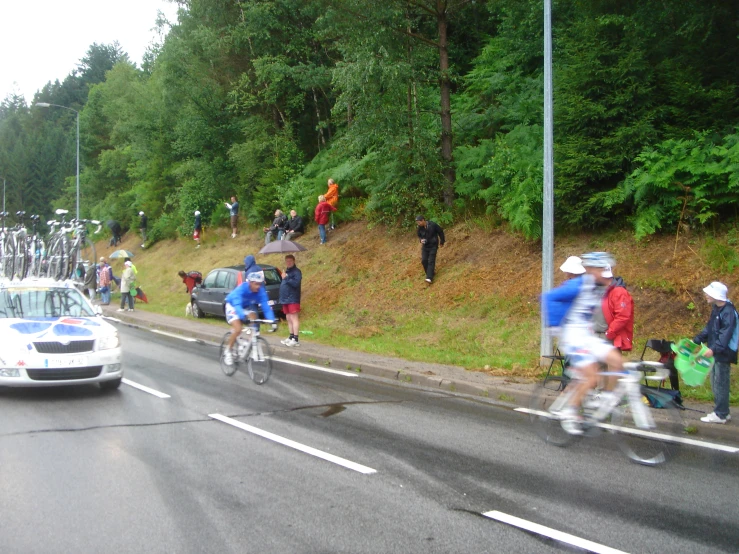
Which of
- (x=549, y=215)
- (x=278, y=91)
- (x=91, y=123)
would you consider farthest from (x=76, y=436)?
(x=91, y=123)

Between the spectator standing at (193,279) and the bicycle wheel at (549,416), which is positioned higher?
the spectator standing at (193,279)

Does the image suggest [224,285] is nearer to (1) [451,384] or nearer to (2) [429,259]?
(2) [429,259]

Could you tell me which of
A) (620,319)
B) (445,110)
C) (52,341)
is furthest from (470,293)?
(52,341)

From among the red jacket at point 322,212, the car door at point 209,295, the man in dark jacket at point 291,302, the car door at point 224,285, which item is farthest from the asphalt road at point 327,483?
the red jacket at point 322,212

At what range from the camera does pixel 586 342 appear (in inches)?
281

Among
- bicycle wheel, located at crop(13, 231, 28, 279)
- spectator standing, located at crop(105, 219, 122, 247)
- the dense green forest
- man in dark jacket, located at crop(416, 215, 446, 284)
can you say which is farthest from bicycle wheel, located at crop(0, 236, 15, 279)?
spectator standing, located at crop(105, 219, 122, 247)

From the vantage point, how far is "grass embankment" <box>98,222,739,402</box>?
1332 cm

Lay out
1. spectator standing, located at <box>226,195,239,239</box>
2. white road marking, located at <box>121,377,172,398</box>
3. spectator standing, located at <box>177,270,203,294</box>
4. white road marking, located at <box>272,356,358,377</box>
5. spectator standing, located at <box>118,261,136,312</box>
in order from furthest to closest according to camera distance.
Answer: spectator standing, located at <box>226,195,239,239</box> < spectator standing, located at <box>118,261,136,312</box> < spectator standing, located at <box>177,270,203,294</box> < white road marking, located at <box>272,356,358,377</box> < white road marking, located at <box>121,377,172,398</box>

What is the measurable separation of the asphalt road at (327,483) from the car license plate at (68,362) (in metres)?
0.53

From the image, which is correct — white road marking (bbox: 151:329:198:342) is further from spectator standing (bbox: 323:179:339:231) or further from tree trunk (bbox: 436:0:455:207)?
tree trunk (bbox: 436:0:455:207)

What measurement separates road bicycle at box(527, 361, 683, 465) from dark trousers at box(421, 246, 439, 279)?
404 inches

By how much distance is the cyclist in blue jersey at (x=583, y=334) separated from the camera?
277 inches

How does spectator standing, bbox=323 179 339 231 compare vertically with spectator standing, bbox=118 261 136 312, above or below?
above

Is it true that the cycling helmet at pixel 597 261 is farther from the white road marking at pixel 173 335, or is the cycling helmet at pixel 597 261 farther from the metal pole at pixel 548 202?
the white road marking at pixel 173 335
